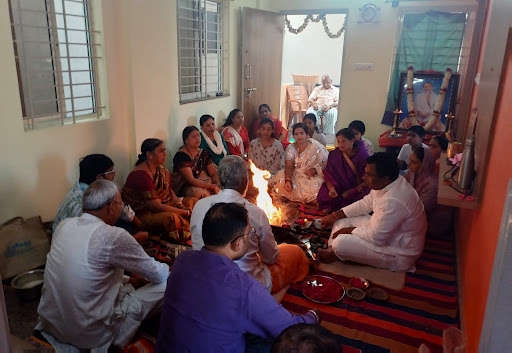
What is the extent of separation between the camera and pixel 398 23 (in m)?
7.10

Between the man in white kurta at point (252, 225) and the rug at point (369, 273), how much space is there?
64 centimetres

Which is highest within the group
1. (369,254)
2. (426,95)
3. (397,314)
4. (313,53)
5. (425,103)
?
(313,53)

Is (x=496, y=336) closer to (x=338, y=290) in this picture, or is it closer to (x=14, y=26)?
(x=338, y=290)

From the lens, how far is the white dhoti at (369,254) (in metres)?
3.61

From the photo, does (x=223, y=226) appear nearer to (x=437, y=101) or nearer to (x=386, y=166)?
(x=386, y=166)

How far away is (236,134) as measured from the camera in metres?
6.18

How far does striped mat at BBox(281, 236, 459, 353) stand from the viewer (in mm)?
2734

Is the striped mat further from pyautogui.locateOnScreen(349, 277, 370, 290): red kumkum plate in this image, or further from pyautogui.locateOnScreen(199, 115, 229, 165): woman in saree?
pyautogui.locateOnScreen(199, 115, 229, 165): woman in saree

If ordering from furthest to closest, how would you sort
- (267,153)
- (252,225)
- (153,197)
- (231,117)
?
1. (231,117)
2. (267,153)
3. (153,197)
4. (252,225)

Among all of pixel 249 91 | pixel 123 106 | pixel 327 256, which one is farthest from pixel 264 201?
pixel 249 91

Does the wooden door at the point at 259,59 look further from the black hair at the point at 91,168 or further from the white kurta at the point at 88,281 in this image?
the white kurta at the point at 88,281

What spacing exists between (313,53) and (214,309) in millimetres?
11908

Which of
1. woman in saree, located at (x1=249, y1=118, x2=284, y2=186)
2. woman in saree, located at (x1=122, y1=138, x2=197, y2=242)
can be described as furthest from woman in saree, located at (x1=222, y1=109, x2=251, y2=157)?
woman in saree, located at (x1=122, y1=138, x2=197, y2=242)

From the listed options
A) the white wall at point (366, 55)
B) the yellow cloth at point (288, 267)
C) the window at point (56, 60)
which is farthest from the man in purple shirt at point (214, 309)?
the white wall at point (366, 55)
